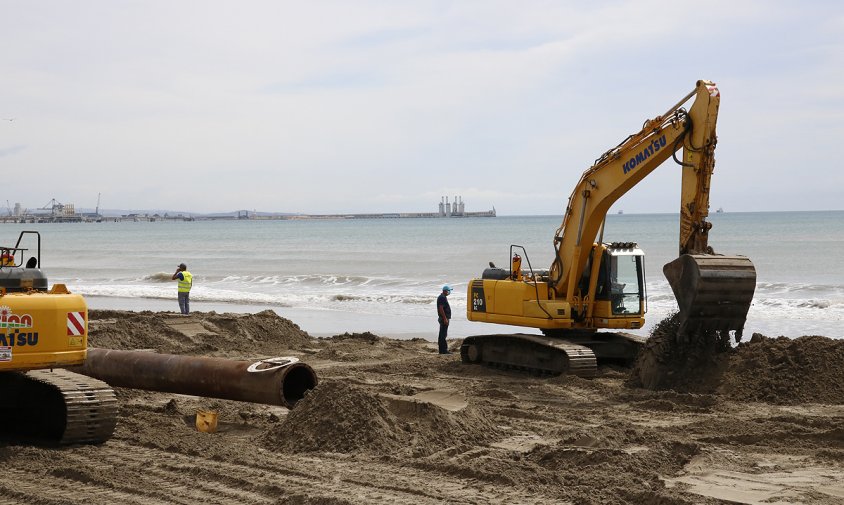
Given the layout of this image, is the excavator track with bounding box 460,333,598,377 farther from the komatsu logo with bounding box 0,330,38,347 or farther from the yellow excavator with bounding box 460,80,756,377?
the komatsu logo with bounding box 0,330,38,347

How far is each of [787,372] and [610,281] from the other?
361cm

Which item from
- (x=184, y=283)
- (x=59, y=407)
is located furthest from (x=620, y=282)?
(x=184, y=283)

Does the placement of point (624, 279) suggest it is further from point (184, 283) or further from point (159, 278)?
point (159, 278)

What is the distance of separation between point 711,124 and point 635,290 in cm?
348

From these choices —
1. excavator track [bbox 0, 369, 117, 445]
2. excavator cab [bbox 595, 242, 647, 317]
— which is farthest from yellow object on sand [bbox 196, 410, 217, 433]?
excavator cab [bbox 595, 242, 647, 317]

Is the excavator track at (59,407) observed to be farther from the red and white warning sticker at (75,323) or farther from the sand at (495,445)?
the red and white warning sticker at (75,323)

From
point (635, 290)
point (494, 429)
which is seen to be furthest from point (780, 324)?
point (494, 429)

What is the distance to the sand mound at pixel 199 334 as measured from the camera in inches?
741

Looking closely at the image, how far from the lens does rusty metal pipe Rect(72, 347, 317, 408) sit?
1137 centimetres

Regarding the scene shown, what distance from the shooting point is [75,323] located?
31.3ft

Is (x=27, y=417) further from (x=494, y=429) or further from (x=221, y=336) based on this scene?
(x=221, y=336)

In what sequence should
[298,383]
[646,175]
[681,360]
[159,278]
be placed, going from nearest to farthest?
1. [298,383]
2. [681,360]
3. [646,175]
4. [159,278]

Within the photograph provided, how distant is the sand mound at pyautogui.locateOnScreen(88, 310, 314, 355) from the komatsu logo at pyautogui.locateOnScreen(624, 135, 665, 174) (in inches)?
318

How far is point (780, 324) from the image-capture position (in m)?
23.6
